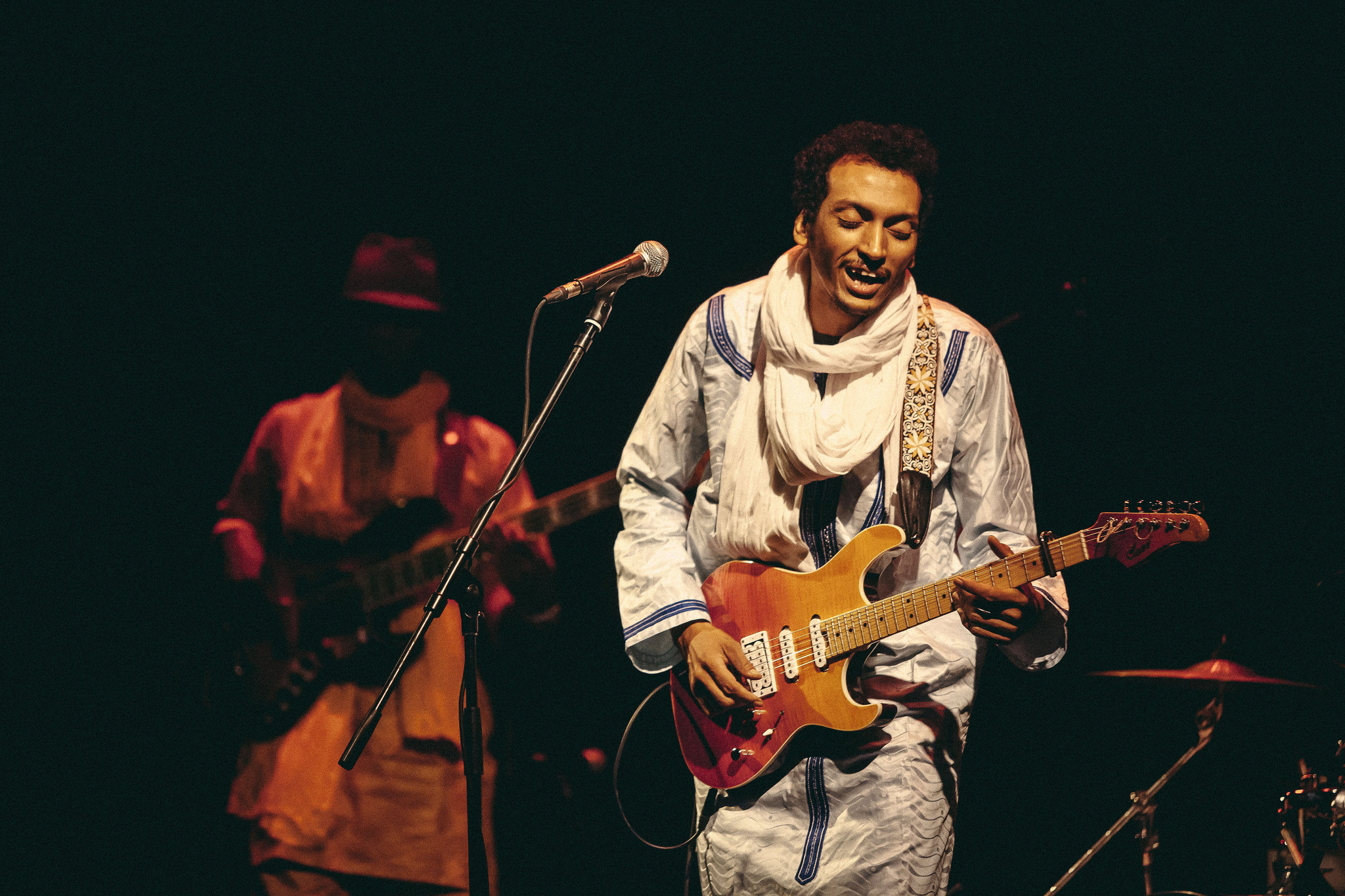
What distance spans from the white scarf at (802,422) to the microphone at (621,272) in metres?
0.28

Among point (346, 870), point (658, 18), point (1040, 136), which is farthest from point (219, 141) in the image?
point (1040, 136)

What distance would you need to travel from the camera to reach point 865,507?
6.98 ft

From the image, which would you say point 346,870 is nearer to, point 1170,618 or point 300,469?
point 300,469

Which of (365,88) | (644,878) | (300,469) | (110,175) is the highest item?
(365,88)

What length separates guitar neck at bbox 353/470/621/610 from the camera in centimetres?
314

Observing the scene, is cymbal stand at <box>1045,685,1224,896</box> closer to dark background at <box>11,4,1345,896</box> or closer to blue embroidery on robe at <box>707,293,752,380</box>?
dark background at <box>11,4,1345,896</box>

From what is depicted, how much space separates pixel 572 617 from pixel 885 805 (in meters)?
1.70

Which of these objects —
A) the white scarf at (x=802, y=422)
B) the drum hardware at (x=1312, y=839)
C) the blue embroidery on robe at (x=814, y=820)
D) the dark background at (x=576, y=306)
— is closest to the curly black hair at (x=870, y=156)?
the white scarf at (x=802, y=422)

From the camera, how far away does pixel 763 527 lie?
209 cm

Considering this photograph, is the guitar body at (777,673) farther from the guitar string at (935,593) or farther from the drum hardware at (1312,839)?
the drum hardware at (1312,839)

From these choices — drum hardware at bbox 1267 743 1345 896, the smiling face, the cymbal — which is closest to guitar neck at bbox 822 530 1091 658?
the smiling face

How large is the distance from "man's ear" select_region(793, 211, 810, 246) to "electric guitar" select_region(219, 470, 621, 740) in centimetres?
116

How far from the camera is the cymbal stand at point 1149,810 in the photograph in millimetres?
2461

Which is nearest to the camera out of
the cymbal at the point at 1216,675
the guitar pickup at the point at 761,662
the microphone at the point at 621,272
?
the microphone at the point at 621,272
